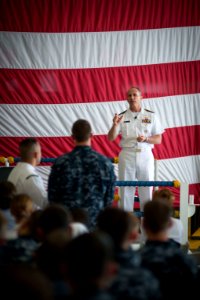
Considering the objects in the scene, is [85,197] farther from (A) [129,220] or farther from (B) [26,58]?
(B) [26,58]

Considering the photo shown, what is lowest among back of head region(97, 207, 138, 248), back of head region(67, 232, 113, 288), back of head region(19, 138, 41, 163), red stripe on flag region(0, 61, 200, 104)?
back of head region(67, 232, 113, 288)

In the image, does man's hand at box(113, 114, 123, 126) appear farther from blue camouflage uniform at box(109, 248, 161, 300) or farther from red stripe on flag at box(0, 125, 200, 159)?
blue camouflage uniform at box(109, 248, 161, 300)

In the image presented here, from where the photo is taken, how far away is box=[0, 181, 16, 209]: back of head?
423 cm

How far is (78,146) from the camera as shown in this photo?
4418mm

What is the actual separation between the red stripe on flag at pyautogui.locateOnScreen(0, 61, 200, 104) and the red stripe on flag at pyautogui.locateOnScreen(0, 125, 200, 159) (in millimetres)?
368

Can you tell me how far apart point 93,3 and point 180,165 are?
1.82 m

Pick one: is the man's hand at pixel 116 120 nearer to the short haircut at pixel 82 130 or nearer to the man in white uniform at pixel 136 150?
the man in white uniform at pixel 136 150

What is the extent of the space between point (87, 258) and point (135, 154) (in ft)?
14.3

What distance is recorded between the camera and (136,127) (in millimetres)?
6641

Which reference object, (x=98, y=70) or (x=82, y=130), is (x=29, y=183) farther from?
(x=98, y=70)

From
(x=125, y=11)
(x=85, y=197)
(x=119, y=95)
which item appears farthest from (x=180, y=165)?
(x=85, y=197)

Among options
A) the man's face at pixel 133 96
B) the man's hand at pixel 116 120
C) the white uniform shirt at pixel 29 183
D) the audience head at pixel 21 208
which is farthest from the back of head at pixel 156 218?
the man's face at pixel 133 96

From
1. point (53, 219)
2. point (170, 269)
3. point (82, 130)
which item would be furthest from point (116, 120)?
point (170, 269)

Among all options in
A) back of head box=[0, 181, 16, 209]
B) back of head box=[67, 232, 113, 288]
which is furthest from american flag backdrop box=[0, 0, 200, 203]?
back of head box=[67, 232, 113, 288]
